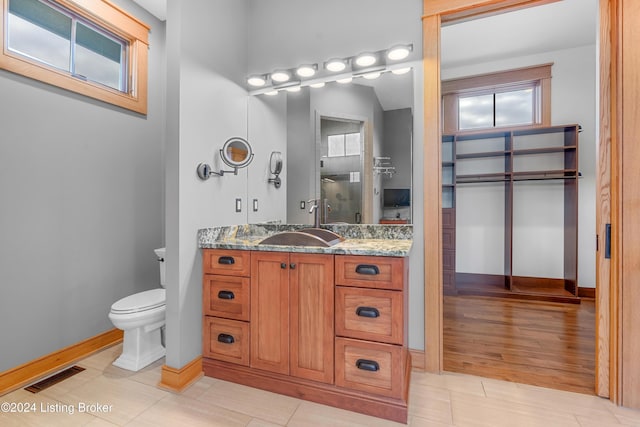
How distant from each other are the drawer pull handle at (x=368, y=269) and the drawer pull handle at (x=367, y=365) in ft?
1.55

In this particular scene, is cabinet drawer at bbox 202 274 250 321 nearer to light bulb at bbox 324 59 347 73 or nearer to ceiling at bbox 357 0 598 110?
light bulb at bbox 324 59 347 73

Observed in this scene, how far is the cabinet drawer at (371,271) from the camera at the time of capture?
1.51 m

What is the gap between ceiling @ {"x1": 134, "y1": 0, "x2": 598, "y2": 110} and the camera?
108 inches

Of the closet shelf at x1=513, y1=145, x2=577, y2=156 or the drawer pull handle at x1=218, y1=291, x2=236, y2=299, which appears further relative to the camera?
the closet shelf at x1=513, y1=145, x2=577, y2=156

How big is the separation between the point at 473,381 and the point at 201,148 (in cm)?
240

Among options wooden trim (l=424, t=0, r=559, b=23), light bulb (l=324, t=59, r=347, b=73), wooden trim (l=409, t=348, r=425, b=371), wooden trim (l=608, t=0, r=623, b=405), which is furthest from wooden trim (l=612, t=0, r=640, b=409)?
light bulb (l=324, t=59, r=347, b=73)

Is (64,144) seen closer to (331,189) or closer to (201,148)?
(201,148)

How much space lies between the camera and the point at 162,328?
7.41 ft

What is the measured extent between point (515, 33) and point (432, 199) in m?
2.62

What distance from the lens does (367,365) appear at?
1.55 meters

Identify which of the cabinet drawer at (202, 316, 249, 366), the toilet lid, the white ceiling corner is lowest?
the cabinet drawer at (202, 316, 249, 366)

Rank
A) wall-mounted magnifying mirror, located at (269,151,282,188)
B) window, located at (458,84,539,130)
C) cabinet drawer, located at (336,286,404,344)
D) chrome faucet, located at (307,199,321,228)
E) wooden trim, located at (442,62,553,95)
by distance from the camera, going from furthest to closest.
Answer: window, located at (458,84,539,130) < wooden trim, located at (442,62,553,95) < wall-mounted magnifying mirror, located at (269,151,282,188) < chrome faucet, located at (307,199,321,228) < cabinet drawer, located at (336,286,404,344)

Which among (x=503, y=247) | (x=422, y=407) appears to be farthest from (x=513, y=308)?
(x=422, y=407)

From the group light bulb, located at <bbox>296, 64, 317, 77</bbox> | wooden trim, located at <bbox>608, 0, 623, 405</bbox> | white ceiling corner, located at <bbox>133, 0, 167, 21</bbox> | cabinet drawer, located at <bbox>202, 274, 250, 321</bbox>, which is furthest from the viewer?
white ceiling corner, located at <bbox>133, 0, 167, 21</bbox>
